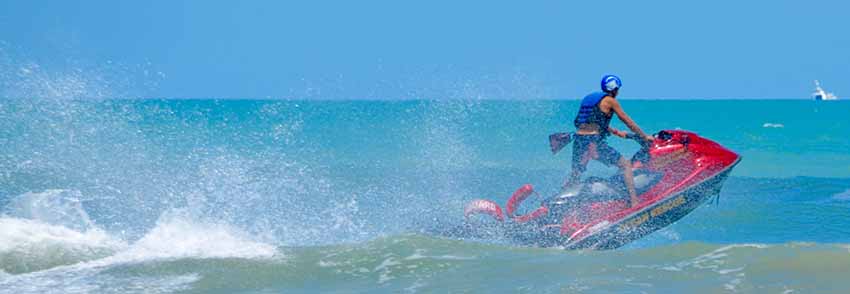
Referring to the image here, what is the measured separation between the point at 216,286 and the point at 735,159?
15.6 feet

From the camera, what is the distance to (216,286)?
7719mm

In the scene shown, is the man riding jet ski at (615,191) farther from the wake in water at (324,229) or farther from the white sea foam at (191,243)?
the white sea foam at (191,243)

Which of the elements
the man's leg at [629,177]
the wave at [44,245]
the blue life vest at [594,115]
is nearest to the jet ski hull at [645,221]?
the man's leg at [629,177]

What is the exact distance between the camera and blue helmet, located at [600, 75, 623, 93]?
29.2 ft

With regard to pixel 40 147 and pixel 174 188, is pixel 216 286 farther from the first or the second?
pixel 40 147

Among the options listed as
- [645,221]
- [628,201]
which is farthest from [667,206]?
[628,201]

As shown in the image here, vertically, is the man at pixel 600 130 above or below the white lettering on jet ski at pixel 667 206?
above

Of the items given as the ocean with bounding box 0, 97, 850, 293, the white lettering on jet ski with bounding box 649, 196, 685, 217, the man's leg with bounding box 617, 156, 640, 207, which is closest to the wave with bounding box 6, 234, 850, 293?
the ocean with bounding box 0, 97, 850, 293

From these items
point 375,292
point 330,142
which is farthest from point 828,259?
point 330,142

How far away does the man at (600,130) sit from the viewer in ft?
28.9

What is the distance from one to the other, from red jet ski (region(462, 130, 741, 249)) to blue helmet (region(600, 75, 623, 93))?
0.52 metres

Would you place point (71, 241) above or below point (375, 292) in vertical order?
above

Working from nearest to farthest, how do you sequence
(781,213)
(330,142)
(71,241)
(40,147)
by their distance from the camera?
(71,241), (781,213), (40,147), (330,142)

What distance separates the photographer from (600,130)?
8.84 meters
